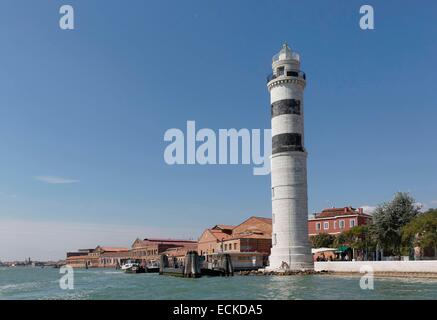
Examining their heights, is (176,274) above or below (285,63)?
below

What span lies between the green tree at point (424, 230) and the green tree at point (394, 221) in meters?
4.96

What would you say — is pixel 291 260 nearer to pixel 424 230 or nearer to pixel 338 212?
pixel 424 230

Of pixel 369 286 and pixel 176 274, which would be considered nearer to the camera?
pixel 369 286

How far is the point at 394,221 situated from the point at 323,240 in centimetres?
1878

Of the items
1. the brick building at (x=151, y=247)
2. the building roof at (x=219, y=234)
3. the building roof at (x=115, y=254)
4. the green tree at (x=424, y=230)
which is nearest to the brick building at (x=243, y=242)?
the building roof at (x=219, y=234)

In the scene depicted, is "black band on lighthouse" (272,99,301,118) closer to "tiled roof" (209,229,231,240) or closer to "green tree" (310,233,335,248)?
"green tree" (310,233,335,248)

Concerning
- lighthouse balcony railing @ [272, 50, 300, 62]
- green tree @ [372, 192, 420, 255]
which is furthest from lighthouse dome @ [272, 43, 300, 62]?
green tree @ [372, 192, 420, 255]

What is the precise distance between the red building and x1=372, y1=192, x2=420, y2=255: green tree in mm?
16344

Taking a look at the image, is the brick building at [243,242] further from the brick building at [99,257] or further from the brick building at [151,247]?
the brick building at [99,257]
